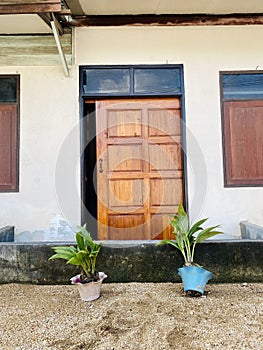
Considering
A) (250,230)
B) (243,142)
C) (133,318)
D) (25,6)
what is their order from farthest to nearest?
(243,142) < (250,230) < (25,6) < (133,318)

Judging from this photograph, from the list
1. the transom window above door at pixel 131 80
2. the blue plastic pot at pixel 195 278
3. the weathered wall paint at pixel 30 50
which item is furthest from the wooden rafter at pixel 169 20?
the blue plastic pot at pixel 195 278

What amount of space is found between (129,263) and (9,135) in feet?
7.53

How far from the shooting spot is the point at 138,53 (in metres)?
3.80

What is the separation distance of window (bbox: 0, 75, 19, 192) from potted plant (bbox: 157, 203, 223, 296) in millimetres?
2183

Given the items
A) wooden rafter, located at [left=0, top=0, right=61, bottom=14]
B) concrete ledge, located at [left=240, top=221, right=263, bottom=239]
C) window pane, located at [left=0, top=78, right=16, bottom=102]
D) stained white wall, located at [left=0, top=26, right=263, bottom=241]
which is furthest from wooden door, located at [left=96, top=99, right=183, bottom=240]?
wooden rafter, located at [left=0, top=0, right=61, bottom=14]

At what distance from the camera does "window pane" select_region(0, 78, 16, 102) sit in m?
3.77

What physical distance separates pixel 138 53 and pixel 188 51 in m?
0.62

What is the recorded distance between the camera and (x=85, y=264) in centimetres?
220

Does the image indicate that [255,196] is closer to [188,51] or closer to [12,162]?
[188,51]

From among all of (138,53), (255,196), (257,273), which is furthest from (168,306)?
(138,53)

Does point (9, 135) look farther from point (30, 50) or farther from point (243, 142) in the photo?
point (243, 142)

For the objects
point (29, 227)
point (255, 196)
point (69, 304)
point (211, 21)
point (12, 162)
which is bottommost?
point (69, 304)

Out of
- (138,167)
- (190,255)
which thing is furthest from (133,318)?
(138,167)

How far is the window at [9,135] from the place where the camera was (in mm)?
3693
